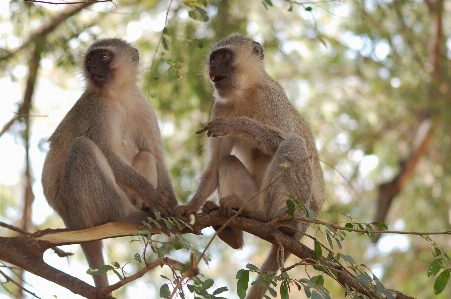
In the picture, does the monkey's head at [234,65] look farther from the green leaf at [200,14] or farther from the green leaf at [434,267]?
the green leaf at [434,267]

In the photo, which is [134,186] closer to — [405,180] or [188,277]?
[188,277]

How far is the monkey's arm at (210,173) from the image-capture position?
618 cm

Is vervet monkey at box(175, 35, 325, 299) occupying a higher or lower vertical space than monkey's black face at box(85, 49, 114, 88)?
lower

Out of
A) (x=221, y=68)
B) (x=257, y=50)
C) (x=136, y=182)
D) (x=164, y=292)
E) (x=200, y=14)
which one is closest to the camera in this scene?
(x=164, y=292)

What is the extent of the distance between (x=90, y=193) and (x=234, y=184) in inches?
55.5

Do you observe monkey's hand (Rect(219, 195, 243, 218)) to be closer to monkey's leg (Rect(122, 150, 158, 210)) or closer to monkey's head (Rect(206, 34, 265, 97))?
monkey's leg (Rect(122, 150, 158, 210))

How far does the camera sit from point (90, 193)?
577cm

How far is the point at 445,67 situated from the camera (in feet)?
42.3

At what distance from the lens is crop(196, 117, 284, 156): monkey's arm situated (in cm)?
567

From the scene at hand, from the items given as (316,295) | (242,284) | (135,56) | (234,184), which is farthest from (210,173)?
(316,295)

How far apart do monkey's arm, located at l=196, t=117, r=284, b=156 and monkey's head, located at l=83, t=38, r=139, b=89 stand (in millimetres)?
1609

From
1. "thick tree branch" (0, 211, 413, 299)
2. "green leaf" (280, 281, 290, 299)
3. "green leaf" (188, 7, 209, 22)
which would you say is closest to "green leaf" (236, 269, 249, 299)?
"green leaf" (280, 281, 290, 299)

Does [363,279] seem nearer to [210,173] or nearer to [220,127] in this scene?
[220,127]

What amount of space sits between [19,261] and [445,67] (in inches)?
416
